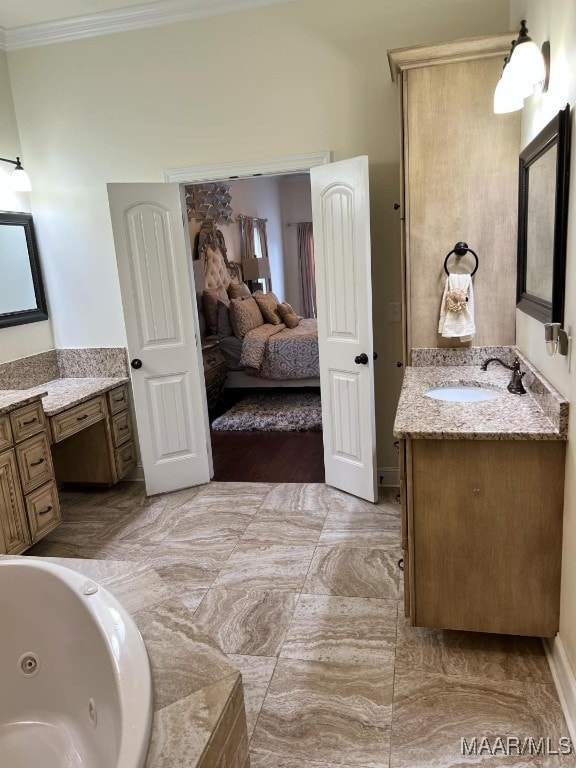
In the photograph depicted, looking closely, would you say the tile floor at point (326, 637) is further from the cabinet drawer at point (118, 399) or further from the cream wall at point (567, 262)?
the cabinet drawer at point (118, 399)

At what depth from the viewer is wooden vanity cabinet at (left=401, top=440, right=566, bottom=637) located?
194 centimetres

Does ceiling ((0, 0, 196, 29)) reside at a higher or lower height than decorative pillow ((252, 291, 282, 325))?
higher

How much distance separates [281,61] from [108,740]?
3373 mm

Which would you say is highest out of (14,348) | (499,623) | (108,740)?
(14,348)

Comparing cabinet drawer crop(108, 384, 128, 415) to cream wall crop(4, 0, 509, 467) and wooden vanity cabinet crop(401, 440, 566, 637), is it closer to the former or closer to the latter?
cream wall crop(4, 0, 509, 467)

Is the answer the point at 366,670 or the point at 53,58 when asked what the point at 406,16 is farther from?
the point at 366,670

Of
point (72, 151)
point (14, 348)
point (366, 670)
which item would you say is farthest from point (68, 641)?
Answer: point (72, 151)

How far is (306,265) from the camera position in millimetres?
9570

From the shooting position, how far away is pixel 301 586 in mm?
2617

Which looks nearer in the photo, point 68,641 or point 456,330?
point 68,641

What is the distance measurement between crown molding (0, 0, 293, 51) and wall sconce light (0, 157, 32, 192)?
73 centimetres

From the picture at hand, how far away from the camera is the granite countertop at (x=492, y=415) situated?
188cm

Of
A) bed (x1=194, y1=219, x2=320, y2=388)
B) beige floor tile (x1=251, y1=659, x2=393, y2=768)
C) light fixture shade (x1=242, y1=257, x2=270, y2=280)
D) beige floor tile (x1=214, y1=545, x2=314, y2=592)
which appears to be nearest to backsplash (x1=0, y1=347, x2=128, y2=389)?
beige floor tile (x1=214, y1=545, x2=314, y2=592)

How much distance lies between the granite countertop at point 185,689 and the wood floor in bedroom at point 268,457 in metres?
2.21
